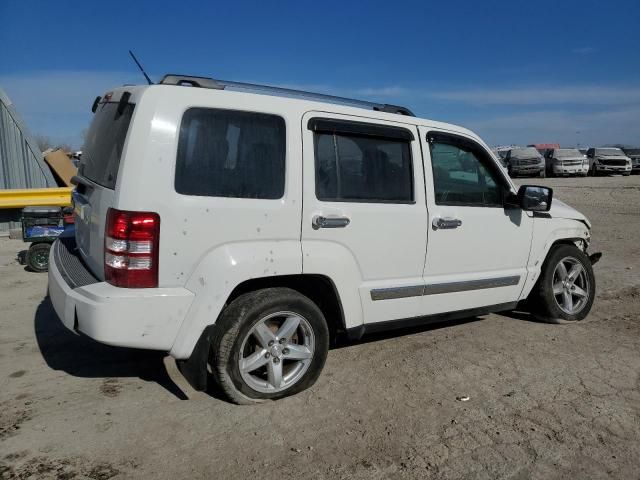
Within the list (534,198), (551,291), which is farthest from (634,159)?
(534,198)

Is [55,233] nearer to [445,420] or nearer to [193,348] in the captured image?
[193,348]

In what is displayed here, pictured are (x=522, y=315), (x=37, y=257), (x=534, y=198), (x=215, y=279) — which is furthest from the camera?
(x=37, y=257)

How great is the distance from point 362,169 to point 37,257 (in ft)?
18.2

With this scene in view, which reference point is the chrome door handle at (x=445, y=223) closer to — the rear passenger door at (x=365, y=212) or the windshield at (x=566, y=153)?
the rear passenger door at (x=365, y=212)

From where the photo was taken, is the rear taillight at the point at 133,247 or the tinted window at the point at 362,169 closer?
the rear taillight at the point at 133,247

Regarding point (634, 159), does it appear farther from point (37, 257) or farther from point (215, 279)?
point (215, 279)

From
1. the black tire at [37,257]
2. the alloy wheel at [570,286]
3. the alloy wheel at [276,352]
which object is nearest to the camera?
the alloy wheel at [276,352]

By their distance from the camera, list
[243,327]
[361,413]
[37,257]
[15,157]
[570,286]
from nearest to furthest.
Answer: [243,327] → [361,413] → [570,286] → [37,257] → [15,157]

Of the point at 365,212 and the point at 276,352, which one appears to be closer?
the point at 276,352

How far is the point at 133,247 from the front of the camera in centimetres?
294

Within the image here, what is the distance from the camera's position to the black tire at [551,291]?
5047 mm

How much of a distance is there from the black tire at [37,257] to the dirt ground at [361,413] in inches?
98.8

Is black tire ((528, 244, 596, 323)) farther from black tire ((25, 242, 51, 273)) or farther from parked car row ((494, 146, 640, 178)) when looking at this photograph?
parked car row ((494, 146, 640, 178))

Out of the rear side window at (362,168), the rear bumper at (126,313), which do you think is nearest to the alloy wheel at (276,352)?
the rear bumper at (126,313)
